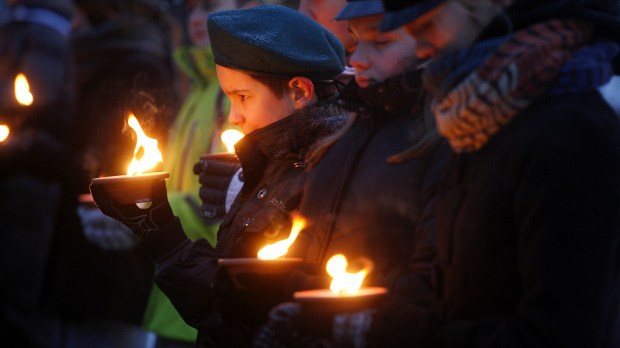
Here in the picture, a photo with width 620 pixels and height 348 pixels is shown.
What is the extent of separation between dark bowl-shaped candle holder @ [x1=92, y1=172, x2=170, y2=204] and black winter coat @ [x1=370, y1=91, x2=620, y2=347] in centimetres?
112

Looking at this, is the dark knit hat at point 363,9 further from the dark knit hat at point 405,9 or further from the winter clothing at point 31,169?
the winter clothing at point 31,169

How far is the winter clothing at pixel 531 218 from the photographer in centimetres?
213

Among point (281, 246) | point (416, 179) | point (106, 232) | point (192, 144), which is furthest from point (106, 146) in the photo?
point (416, 179)

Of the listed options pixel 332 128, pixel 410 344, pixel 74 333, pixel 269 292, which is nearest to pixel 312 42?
pixel 332 128

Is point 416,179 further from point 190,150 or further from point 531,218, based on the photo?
point 190,150

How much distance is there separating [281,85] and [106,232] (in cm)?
293

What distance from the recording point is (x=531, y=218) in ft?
7.04

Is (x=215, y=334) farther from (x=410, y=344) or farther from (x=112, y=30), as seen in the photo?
(x=112, y=30)

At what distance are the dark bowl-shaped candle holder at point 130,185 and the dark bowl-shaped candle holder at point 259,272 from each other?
0.65m

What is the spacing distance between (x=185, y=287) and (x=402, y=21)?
1367mm

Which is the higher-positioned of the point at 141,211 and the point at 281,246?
the point at 141,211

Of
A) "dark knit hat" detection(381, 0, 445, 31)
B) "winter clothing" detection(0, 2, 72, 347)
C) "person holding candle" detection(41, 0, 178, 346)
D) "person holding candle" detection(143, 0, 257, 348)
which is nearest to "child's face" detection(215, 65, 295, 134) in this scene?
"dark knit hat" detection(381, 0, 445, 31)

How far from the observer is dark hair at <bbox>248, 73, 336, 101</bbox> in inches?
137

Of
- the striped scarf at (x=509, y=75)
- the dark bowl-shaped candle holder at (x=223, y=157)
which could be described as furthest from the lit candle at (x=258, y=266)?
the dark bowl-shaped candle holder at (x=223, y=157)
